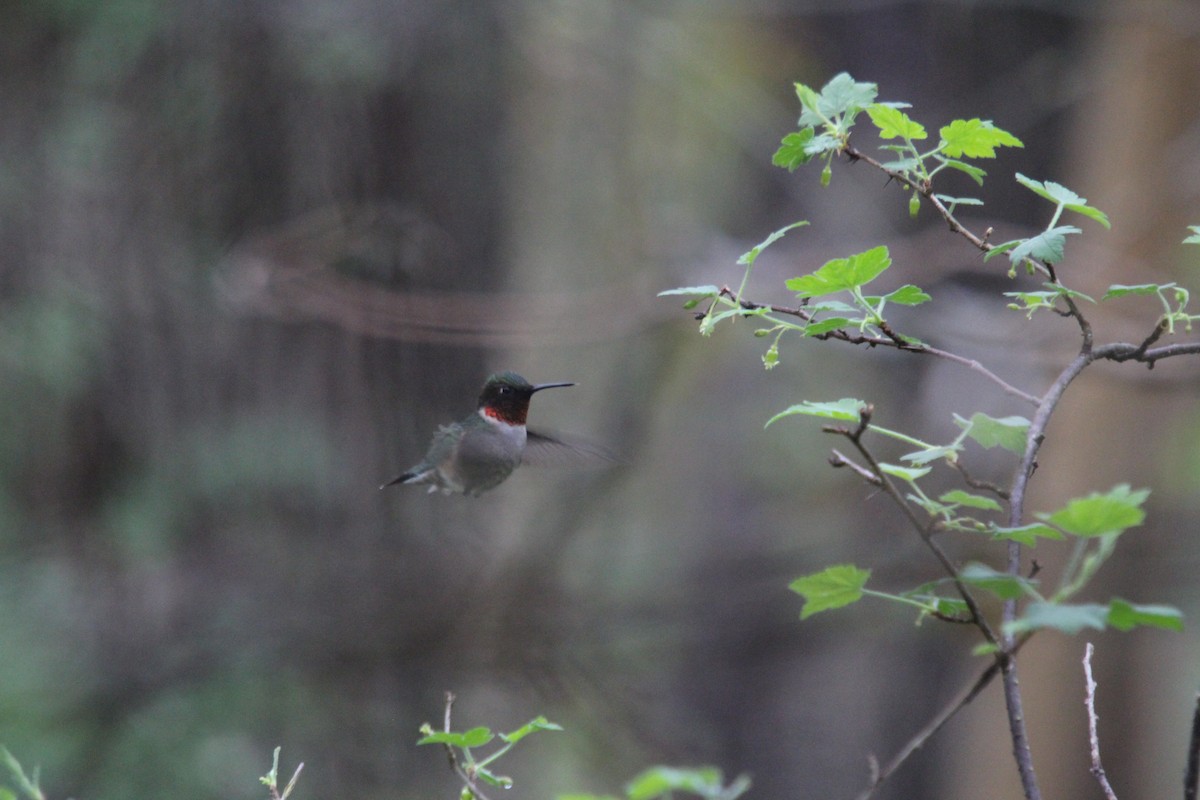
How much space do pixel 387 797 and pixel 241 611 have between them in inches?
29.7

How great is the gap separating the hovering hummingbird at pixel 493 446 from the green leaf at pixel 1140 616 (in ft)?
3.39

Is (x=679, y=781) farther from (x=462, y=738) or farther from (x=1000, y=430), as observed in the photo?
(x=1000, y=430)

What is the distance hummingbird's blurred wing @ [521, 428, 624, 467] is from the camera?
1.61 meters

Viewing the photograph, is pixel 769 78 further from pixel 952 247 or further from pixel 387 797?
pixel 387 797

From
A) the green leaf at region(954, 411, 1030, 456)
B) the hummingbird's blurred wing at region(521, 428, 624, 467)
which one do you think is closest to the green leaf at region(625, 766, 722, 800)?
the green leaf at region(954, 411, 1030, 456)

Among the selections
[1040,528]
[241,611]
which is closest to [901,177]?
[1040,528]

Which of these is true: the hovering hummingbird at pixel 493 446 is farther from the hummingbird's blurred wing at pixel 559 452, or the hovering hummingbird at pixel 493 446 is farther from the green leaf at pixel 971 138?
the green leaf at pixel 971 138

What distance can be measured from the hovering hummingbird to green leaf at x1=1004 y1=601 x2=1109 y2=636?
40.6 inches

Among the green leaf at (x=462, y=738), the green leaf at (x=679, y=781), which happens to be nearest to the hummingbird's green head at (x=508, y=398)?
the green leaf at (x=462, y=738)

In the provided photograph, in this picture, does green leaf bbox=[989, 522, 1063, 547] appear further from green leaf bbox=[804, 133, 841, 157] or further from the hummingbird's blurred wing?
the hummingbird's blurred wing

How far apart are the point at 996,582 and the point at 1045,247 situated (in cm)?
28

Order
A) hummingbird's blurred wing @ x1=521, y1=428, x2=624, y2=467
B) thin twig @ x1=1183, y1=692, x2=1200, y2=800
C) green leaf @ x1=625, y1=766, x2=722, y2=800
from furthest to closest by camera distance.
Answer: hummingbird's blurred wing @ x1=521, y1=428, x2=624, y2=467 < thin twig @ x1=1183, y1=692, x2=1200, y2=800 < green leaf @ x1=625, y1=766, x2=722, y2=800

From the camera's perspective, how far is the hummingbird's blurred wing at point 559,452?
1.61m

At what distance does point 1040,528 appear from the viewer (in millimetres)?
653
